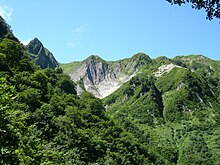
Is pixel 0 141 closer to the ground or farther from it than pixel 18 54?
closer to the ground

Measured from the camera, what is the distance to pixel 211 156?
171375mm

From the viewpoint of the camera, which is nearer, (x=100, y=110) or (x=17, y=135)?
(x=17, y=135)

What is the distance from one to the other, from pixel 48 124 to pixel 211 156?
4872 inches

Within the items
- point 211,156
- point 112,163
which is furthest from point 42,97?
point 211,156

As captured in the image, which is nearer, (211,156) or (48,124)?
(48,124)

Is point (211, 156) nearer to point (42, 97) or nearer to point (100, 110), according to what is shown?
point (100, 110)

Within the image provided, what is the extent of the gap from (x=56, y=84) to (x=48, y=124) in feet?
134

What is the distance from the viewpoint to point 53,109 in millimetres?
78938

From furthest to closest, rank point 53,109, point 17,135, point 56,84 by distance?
1. point 56,84
2. point 53,109
3. point 17,135

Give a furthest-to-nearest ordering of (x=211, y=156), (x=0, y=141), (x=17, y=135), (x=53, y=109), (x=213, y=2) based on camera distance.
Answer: (x=211, y=156), (x=53, y=109), (x=17, y=135), (x=0, y=141), (x=213, y=2)

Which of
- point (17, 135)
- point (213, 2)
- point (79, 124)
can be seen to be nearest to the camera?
point (213, 2)

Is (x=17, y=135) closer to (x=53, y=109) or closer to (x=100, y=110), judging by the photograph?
(x=53, y=109)

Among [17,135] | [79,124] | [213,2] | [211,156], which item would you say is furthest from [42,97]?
[211,156]

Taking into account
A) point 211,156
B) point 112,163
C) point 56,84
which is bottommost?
point 211,156
